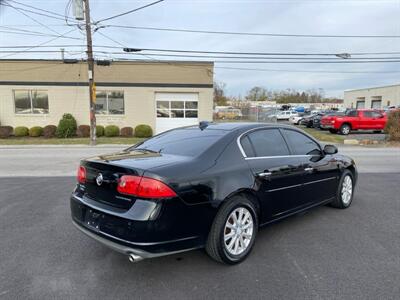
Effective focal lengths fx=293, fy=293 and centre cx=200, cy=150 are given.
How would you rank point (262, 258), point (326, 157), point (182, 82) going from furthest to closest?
point (182, 82) → point (326, 157) → point (262, 258)

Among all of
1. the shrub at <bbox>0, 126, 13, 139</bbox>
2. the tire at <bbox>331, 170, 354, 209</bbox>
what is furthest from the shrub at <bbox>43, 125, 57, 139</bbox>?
the tire at <bbox>331, 170, 354, 209</bbox>

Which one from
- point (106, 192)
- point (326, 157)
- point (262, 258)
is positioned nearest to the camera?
point (106, 192)

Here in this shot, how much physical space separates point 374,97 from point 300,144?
65.6m

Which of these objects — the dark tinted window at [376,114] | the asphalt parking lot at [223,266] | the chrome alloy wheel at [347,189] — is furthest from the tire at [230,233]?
the dark tinted window at [376,114]

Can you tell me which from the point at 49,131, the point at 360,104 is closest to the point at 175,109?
the point at 49,131

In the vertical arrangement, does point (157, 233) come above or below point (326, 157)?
below

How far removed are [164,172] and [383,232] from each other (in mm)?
3272

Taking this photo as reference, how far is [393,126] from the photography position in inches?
652

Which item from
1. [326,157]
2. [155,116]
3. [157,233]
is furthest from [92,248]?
[155,116]

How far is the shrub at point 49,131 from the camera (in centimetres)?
1955

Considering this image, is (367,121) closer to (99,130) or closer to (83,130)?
(99,130)

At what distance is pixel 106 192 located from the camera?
2.97 meters

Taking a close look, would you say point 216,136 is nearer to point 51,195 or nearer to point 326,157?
point 326,157

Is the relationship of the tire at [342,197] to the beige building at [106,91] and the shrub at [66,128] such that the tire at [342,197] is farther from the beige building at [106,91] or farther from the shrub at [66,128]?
the shrub at [66,128]
